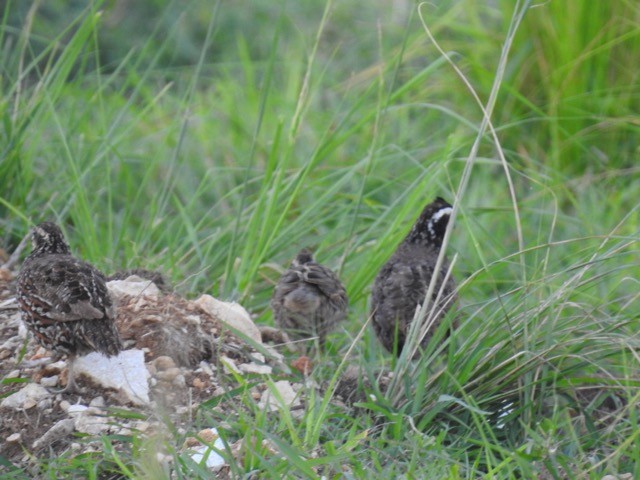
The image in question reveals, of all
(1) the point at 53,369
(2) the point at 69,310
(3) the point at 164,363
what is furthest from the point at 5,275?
(3) the point at 164,363

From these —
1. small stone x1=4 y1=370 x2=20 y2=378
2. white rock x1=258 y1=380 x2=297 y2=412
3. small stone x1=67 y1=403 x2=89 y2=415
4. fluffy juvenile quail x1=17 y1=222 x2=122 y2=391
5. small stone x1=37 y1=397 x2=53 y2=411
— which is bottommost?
small stone x1=4 y1=370 x2=20 y2=378

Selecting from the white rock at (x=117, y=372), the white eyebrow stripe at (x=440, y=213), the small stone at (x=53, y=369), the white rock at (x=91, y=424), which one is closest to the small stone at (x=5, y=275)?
the small stone at (x=53, y=369)

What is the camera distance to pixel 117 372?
5.03 metres

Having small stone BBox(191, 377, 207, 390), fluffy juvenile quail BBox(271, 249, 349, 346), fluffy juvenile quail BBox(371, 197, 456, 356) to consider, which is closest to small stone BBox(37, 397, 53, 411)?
small stone BBox(191, 377, 207, 390)

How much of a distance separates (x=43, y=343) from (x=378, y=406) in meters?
1.51

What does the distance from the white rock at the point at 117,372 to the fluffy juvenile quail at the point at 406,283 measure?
130cm

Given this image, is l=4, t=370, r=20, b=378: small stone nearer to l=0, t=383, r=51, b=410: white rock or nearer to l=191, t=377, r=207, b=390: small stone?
l=0, t=383, r=51, b=410: white rock

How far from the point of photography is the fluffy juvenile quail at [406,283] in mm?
5910

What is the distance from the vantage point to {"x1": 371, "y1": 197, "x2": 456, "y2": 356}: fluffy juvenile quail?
5910 mm

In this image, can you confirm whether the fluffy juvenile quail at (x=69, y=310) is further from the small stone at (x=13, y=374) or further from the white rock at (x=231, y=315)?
the white rock at (x=231, y=315)

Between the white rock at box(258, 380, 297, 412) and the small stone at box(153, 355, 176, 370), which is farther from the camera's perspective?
the small stone at box(153, 355, 176, 370)

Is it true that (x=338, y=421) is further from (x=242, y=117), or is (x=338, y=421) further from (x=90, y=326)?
(x=242, y=117)

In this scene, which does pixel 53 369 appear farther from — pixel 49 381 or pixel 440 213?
pixel 440 213

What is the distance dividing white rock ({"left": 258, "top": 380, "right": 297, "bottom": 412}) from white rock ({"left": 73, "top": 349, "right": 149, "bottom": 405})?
0.52m
